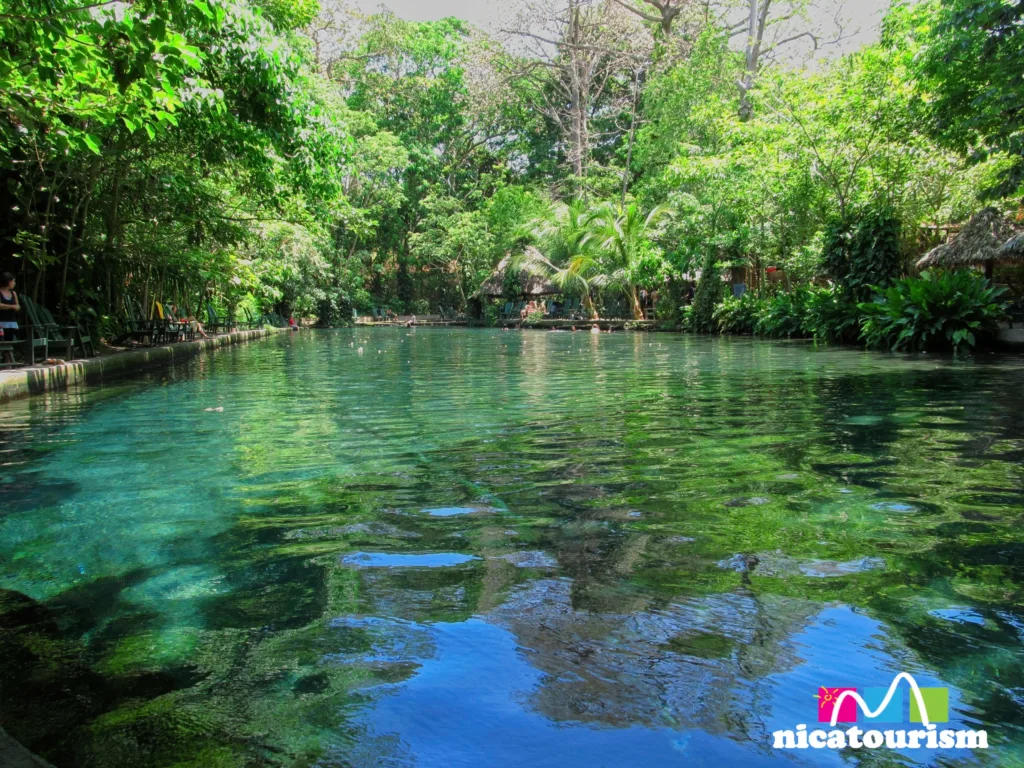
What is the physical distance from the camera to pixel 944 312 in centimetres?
1586

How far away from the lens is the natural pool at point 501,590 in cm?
222

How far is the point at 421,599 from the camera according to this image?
A: 311 cm

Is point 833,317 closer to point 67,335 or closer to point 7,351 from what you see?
point 67,335

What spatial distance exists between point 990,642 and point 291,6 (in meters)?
17.6

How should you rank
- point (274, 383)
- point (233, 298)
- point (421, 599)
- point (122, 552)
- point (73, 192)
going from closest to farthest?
point (421, 599) < point (122, 552) < point (274, 383) < point (73, 192) < point (233, 298)

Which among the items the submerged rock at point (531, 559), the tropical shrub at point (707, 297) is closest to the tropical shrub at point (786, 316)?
the tropical shrub at point (707, 297)

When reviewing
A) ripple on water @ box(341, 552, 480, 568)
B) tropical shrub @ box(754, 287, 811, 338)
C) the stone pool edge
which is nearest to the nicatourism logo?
ripple on water @ box(341, 552, 480, 568)

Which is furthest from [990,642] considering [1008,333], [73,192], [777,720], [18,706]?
[73,192]

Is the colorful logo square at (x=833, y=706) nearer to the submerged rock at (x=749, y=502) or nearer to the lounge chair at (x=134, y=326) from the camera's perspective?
the submerged rock at (x=749, y=502)

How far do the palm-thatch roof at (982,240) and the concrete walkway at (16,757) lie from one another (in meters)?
18.5

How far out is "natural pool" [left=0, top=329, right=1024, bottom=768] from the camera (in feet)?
7.29

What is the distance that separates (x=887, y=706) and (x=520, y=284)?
40.4 m

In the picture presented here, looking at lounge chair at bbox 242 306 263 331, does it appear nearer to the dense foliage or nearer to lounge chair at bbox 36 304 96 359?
the dense foliage

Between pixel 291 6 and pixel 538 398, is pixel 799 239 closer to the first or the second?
pixel 291 6
